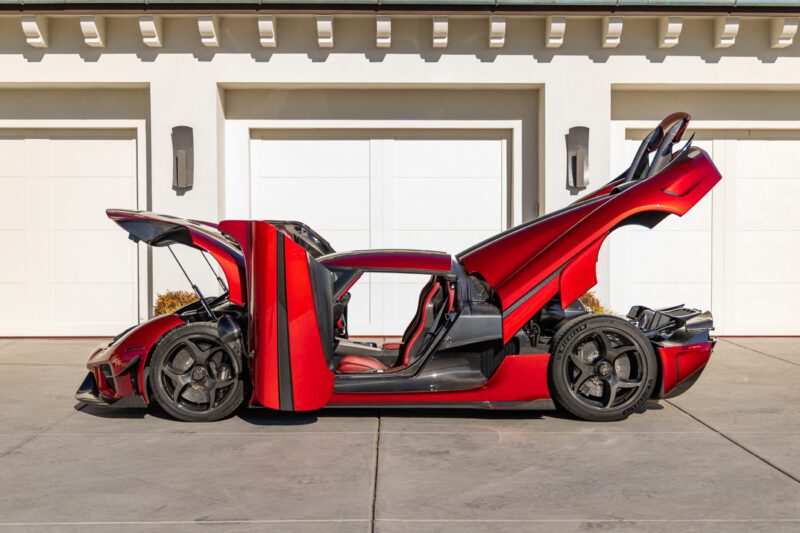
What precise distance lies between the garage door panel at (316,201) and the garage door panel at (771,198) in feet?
15.2

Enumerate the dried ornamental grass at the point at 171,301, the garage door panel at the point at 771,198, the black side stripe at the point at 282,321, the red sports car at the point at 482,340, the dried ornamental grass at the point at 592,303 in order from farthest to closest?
the garage door panel at the point at 771,198 → the dried ornamental grass at the point at 171,301 → the dried ornamental grass at the point at 592,303 → the red sports car at the point at 482,340 → the black side stripe at the point at 282,321

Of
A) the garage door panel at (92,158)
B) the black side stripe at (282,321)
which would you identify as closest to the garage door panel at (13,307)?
the garage door panel at (92,158)

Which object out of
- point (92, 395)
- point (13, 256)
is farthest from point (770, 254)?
point (13, 256)

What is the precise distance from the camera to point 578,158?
1015 centimetres

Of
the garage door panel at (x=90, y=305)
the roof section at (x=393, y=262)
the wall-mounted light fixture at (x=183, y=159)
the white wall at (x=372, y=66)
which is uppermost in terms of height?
the white wall at (x=372, y=66)

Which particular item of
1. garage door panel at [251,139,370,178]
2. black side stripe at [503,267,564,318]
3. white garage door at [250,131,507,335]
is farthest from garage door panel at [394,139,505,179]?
black side stripe at [503,267,564,318]

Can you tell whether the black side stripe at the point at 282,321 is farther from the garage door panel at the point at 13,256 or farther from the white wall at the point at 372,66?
the garage door panel at the point at 13,256

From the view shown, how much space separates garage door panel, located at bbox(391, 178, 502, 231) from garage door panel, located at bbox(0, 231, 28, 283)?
4523 millimetres

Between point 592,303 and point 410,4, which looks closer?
point 592,303

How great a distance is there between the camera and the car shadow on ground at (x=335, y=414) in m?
6.15

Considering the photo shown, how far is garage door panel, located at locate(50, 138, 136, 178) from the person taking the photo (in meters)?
10.7

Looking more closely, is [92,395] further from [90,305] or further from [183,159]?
[90,305]

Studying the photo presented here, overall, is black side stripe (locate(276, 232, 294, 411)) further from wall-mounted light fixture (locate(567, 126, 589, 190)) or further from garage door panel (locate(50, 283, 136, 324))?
garage door panel (locate(50, 283, 136, 324))

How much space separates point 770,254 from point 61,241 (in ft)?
28.5
